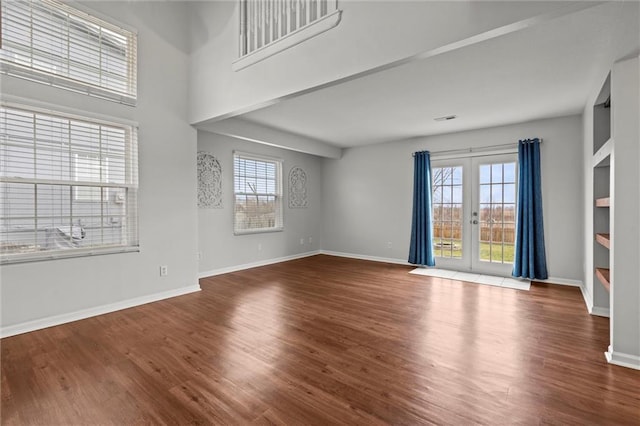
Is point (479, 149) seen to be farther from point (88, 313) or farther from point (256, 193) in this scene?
point (88, 313)

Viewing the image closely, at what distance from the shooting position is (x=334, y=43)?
2535 mm

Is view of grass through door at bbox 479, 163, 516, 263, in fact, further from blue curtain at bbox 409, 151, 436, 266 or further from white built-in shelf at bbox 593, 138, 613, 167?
white built-in shelf at bbox 593, 138, 613, 167

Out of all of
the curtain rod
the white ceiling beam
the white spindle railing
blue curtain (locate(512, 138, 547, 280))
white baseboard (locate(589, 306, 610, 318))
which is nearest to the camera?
the white spindle railing

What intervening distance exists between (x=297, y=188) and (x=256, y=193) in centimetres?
119

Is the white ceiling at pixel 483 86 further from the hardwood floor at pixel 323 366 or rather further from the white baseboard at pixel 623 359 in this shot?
the hardwood floor at pixel 323 366

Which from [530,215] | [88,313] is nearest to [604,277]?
[530,215]

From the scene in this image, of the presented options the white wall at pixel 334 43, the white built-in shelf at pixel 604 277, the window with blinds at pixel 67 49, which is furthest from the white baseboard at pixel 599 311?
the window with blinds at pixel 67 49

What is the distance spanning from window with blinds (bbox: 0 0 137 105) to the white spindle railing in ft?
4.79

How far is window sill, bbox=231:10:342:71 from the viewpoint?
2.54 meters

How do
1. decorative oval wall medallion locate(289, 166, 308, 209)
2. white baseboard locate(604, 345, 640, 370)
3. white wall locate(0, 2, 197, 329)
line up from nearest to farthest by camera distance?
1. white baseboard locate(604, 345, 640, 370)
2. white wall locate(0, 2, 197, 329)
3. decorative oval wall medallion locate(289, 166, 308, 209)

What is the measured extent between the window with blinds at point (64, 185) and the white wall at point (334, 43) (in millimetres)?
1203

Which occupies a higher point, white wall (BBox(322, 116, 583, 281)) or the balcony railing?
the balcony railing

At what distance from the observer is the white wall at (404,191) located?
4508 mm

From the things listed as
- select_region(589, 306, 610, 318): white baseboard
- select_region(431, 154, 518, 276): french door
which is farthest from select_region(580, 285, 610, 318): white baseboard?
select_region(431, 154, 518, 276): french door
